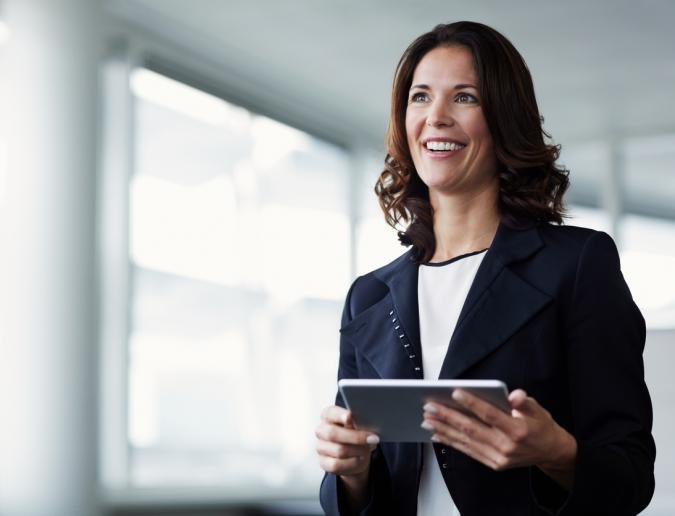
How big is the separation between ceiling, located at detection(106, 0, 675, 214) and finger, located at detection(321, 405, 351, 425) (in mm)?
5257

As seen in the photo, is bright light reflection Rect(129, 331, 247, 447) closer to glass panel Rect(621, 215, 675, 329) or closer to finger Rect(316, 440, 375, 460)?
glass panel Rect(621, 215, 675, 329)

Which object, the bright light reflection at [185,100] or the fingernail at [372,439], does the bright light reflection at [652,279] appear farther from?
the fingernail at [372,439]

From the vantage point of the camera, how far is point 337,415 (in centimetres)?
150

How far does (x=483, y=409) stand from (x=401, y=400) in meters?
0.11

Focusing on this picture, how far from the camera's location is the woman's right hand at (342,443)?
149 centimetres

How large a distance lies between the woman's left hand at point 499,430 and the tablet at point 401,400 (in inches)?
0.5

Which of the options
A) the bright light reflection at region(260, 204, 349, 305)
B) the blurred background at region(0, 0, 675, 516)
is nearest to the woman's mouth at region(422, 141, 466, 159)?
the blurred background at region(0, 0, 675, 516)

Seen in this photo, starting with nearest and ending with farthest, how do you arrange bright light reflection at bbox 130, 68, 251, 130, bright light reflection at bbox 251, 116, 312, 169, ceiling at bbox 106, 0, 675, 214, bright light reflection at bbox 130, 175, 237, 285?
ceiling at bbox 106, 0, 675, 214, bright light reflection at bbox 130, 175, 237, 285, bright light reflection at bbox 130, 68, 251, 130, bright light reflection at bbox 251, 116, 312, 169

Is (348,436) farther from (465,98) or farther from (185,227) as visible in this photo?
(185,227)

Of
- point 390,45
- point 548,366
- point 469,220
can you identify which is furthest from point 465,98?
point 390,45

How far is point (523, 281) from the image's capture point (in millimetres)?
1604

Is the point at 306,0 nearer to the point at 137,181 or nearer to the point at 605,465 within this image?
the point at 137,181

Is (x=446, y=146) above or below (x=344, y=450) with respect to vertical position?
above

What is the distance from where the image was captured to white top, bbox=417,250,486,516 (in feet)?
5.22
